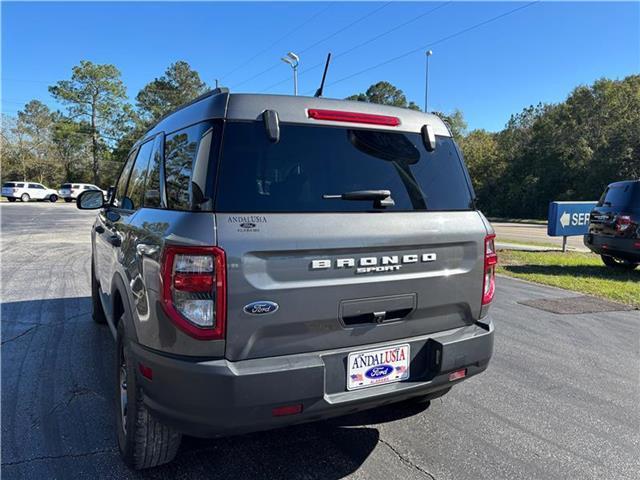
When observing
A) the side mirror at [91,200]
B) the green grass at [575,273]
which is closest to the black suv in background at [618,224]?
the green grass at [575,273]

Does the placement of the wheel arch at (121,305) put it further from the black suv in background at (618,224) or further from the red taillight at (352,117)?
the black suv in background at (618,224)

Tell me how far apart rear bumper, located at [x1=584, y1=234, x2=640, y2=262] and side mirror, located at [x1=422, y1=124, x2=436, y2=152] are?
25.1 feet

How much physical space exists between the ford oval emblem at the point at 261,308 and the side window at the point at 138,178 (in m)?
1.48

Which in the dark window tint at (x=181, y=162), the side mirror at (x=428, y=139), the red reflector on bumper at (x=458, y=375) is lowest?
the red reflector on bumper at (x=458, y=375)

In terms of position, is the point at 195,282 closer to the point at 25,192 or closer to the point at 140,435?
the point at 140,435

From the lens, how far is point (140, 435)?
240 centimetres

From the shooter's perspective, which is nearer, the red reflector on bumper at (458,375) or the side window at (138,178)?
the red reflector on bumper at (458,375)

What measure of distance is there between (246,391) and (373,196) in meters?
1.20

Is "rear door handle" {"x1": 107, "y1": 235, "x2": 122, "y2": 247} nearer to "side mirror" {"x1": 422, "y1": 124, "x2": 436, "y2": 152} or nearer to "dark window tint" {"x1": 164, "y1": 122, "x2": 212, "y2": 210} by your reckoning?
"dark window tint" {"x1": 164, "y1": 122, "x2": 212, "y2": 210}

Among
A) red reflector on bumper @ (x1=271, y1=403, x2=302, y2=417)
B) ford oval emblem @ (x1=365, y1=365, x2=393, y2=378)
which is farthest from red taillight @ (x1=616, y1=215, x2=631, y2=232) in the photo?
red reflector on bumper @ (x1=271, y1=403, x2=302, y2=417)

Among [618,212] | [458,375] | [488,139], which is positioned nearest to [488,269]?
[458,375]

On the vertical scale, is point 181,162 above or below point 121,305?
above

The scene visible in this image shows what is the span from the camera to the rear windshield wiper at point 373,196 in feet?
7.89

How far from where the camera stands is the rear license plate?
2326mm
